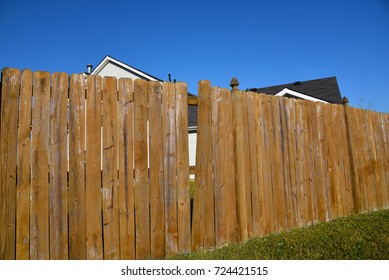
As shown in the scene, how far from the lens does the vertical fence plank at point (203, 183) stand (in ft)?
11.5

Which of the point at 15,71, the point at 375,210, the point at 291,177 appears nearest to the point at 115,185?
the point at 15,71

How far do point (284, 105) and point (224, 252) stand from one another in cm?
259

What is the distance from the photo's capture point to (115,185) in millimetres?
3006

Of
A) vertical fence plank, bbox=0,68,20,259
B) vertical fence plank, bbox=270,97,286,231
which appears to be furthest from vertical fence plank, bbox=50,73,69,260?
vertical fence plank, bbox=270,97,286,231

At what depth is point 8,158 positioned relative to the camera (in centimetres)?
258

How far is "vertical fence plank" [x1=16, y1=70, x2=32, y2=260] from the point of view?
8.44ft

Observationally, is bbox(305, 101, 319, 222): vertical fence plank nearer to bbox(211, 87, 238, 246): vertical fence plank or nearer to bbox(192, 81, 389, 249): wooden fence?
bbox(192, 81, 389, 249): wooden fence

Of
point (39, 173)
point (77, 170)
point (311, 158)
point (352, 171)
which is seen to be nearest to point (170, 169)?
point (77, 170)

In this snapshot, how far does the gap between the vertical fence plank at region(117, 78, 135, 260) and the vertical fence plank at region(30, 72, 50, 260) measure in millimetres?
709

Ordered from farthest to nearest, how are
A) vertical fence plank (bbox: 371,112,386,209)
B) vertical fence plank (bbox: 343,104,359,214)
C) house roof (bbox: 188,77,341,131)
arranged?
→ house roof (bbox: 188,77,341,131), vertical fence plank (bbox: 371,112,386,209), vertical fence plank (bbox: 343,104,359,214)

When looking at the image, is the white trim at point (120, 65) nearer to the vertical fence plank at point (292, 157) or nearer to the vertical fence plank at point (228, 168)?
the vertical fence plank at point (292, 157)

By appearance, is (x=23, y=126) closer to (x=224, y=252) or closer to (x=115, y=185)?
(x=115, y=185)

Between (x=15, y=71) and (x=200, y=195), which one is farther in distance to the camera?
(x=200, y=195)

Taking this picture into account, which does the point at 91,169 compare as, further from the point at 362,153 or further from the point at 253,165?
the point at 362,153
